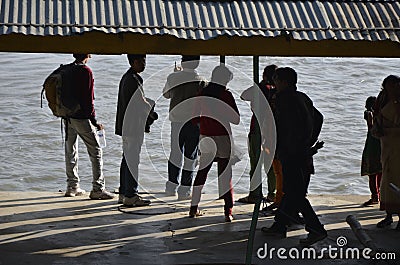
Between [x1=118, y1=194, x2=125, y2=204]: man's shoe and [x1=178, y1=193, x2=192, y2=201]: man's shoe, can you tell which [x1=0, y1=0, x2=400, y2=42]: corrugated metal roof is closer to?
[x1=118, y1=194, x2=125, y2=204]: man's shoe

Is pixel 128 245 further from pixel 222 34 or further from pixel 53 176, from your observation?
pixel 53 176

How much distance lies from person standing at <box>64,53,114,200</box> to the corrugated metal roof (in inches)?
109

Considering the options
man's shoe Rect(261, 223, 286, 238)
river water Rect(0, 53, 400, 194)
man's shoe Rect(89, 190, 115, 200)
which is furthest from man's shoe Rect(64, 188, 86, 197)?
man's shoe Rect(261, 223, 286, 238)

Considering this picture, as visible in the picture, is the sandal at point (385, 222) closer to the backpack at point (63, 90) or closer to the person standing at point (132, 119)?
the person standing at point (132, 119)

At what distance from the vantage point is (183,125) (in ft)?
33.1

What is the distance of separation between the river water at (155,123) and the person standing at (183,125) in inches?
58.0

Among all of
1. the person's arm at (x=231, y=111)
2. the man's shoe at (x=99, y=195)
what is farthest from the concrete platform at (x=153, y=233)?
the person's arm at (x=231, y=111)

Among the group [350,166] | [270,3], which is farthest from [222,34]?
[350,166]

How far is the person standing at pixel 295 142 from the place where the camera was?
827cm

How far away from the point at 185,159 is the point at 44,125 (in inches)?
261

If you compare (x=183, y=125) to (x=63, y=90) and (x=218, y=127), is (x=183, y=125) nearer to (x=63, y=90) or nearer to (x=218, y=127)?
(x=218, y=127)

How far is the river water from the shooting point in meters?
13.1

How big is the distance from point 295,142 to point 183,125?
209cm

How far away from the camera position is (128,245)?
8438 millimetres
